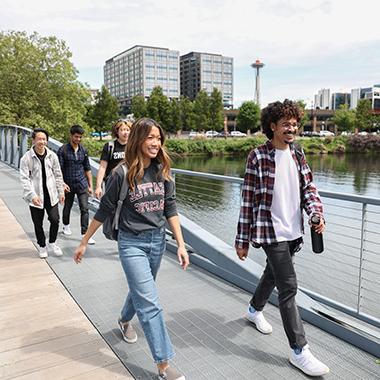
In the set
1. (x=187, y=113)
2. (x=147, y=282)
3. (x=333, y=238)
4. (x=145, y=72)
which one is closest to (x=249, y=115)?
(x=187, y=113)

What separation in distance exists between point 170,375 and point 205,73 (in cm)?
13438

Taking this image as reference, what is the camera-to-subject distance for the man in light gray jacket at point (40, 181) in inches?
170

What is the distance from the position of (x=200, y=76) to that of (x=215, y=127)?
239 ft

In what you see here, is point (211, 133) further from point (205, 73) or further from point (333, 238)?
point (205, 73)

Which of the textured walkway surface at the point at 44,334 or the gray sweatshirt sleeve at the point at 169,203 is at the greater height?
the gray sweatshirt sleeve at the point at 169,203

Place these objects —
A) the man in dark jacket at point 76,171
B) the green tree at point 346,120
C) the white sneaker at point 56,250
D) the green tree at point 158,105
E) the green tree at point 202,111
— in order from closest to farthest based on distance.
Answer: the white sneaker at point 56,250 < the man in dark jacket at point 76,171 < the green tree at point 158,105 < the green tree at point 202,111 < the green tree at point 346,120

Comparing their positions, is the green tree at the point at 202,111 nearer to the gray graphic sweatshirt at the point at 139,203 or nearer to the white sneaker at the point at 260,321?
the white sneaker at the point at 260,321

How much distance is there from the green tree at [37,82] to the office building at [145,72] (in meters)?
90.4

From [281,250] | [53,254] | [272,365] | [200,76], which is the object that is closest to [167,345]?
[272,365]

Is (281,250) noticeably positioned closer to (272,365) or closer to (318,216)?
(318,216)

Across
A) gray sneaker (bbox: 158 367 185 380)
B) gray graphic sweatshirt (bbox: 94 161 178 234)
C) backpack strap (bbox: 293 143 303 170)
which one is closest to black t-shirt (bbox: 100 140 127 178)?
gray graphic sweatshirt (bbox: 94 161 178 234)

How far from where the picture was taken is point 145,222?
2.36 m

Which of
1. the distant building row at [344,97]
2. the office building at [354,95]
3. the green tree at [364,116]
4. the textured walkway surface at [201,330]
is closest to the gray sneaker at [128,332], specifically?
the textured walkway surface at [201,330]

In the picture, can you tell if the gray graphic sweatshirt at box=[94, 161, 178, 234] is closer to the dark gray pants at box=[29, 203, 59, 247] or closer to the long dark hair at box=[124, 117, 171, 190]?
the long dark hair at box=[124, 117, 171, 190]
